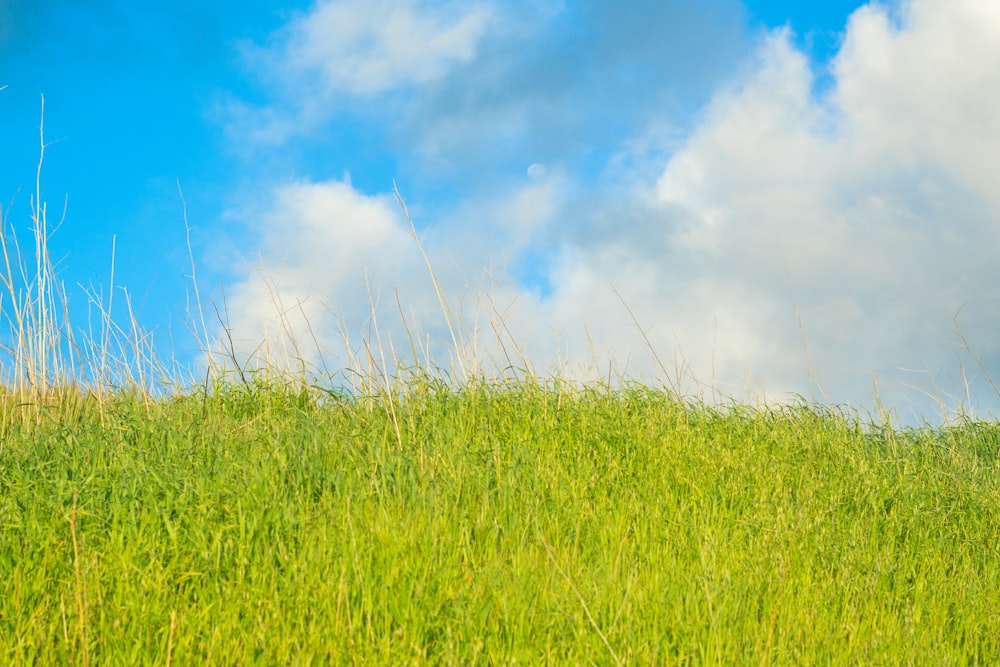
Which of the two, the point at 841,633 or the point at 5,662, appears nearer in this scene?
the point at 5,662

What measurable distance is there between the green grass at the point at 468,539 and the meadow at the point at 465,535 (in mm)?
17

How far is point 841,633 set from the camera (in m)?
2.98

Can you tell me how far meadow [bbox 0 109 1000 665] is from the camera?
8.68 feet

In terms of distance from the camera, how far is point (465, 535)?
327 cm

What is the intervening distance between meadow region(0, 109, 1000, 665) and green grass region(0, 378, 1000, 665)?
17 millimetres

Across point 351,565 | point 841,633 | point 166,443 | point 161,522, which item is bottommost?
point 841,633

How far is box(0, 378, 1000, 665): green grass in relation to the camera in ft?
8.67

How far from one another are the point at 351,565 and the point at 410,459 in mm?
1010

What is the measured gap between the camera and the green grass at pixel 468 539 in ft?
8.67

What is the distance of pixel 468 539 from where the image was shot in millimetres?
3223

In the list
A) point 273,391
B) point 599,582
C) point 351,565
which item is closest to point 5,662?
point 351,565

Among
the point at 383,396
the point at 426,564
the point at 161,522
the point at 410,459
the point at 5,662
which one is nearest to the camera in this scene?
the point at 5,662

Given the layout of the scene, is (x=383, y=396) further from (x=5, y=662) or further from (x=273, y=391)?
(x=5, y=662)

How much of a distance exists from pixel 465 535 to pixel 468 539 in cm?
5
